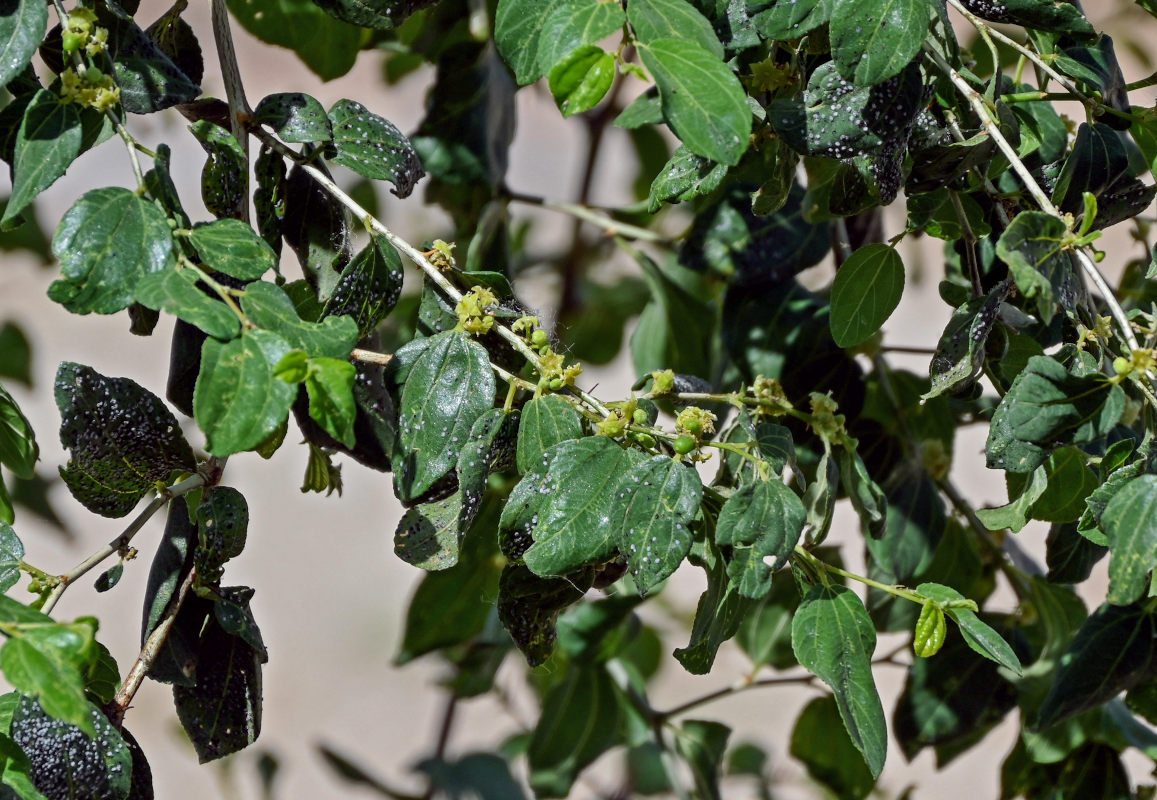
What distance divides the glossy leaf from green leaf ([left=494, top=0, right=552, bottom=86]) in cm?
27

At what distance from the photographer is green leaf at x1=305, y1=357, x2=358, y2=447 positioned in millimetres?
448

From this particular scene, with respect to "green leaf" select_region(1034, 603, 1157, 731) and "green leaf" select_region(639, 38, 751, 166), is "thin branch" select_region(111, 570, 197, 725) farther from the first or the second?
"green leaf" select_region(1034, 603, 1157, 731)

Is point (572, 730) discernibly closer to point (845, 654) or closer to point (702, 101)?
point (845, 654)

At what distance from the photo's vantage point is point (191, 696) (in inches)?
22.4

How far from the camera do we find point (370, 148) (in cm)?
60

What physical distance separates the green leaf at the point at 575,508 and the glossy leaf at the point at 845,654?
10 cm

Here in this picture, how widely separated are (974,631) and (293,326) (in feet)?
1.04

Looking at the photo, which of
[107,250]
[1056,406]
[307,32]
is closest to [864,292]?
[1056,406]

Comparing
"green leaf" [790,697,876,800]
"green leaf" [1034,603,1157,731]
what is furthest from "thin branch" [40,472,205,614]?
"green leaf" [790,697,876,800]

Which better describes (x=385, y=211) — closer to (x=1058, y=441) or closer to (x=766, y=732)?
(x=1058, y=441)

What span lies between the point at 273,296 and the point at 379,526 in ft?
8.35

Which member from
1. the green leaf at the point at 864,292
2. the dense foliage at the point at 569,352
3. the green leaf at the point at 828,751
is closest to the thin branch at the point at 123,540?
the dense foliage at the point at 569,352

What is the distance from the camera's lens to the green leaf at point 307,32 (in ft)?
2.79

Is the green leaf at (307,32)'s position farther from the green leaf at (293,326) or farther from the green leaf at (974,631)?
the green leaf at (974,631)
